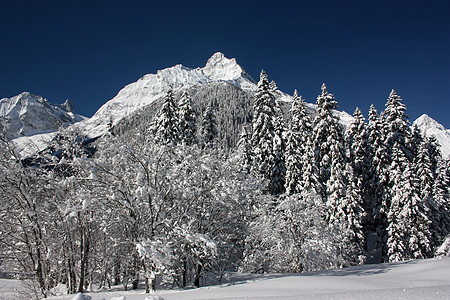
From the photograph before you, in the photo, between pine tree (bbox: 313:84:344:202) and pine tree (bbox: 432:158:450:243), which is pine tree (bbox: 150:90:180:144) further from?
pine tree (bbox: 432:158:450:243)

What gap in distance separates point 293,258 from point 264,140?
46.3 feet

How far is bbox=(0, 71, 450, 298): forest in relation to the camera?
9.31m

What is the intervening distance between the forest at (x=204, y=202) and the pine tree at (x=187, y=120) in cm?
17

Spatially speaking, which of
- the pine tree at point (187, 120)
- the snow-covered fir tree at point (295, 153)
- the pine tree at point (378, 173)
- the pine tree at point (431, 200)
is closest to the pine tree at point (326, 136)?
the snow-covered fir tree at point (295, 153)

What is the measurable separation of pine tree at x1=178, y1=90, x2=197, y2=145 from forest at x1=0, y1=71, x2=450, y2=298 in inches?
6.6

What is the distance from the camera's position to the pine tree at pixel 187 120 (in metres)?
27.1

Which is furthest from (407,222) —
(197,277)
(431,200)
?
(197,277)

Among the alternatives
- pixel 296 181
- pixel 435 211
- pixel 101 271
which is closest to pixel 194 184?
pixel 101 271

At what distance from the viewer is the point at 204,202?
11461 millimetres

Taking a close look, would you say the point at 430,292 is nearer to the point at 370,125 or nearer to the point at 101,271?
the point at 101,271

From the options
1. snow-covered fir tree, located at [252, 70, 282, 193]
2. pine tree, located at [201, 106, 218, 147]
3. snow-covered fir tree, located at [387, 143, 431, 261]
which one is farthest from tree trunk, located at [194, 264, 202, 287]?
pine tree, located at [201, 106, 218, 147]

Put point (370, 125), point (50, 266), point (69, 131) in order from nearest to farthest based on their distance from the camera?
point (50, 266) → point (69, 131) → point (370, 125)

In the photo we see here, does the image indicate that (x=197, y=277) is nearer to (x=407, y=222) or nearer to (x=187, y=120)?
(x=187, y=120)

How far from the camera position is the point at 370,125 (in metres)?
29.8
